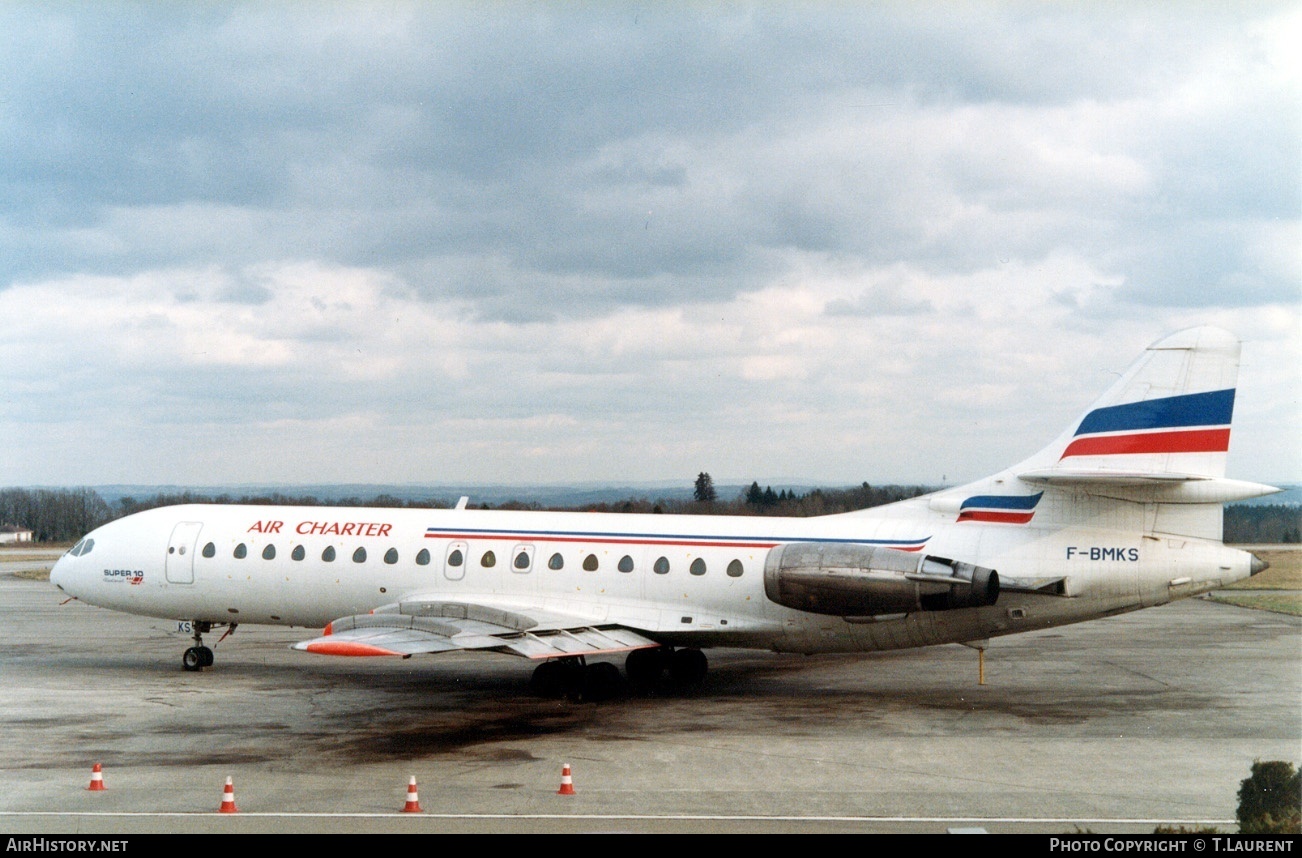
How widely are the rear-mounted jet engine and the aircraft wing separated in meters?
2.73

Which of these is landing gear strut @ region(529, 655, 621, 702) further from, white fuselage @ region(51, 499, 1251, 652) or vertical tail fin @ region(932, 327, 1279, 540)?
vertical tail fin @ region(932, 327, 1279, 540)

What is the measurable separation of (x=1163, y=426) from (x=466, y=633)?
11138mm

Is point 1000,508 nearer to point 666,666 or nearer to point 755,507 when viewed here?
point 666,666

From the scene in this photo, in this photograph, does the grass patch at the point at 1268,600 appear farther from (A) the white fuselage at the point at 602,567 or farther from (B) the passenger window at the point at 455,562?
(B) the passenger window at the point at 455,562

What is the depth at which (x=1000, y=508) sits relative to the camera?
19.5 metres

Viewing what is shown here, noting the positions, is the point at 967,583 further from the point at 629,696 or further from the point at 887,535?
the point at 629,696

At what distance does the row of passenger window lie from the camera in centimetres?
2033

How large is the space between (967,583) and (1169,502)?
3341 mm

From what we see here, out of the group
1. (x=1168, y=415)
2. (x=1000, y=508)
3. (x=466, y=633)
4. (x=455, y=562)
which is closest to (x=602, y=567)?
(x=455, y=562)

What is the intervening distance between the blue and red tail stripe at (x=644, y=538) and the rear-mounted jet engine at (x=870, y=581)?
50 centimetres

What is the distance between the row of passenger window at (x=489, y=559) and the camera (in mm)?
20328

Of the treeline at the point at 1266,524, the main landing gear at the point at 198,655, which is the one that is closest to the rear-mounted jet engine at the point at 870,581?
the main landing gear at the point at 198,655

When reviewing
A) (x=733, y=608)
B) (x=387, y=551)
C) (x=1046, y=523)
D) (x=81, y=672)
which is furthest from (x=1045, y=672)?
(x=81, y=672)

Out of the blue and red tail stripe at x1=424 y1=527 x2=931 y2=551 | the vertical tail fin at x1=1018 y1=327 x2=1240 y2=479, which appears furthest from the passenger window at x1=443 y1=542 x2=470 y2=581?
the vertical tail fin at x1=1018 y1=327 x2=1240 y2=479
